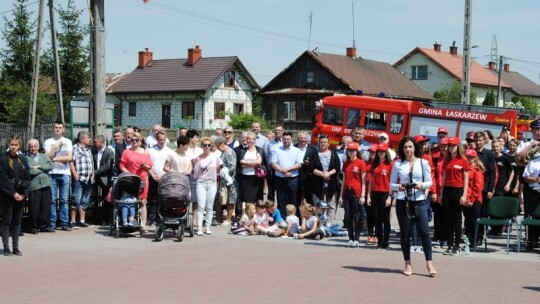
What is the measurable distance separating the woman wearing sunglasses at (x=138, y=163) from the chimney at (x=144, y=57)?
198 feet

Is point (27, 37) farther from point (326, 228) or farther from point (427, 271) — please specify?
point (427, 271)

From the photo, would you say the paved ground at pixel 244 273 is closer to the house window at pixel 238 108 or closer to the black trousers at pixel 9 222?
the black trousers at pixel 9 222

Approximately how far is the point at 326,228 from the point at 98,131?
623 cm

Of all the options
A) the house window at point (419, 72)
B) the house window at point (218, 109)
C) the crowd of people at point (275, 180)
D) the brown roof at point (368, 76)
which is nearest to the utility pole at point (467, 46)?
the crowd of people at point (275, 180)

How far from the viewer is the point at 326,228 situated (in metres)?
16.1

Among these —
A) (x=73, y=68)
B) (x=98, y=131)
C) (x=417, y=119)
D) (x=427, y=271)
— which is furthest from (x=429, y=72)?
(x=427, y=271)

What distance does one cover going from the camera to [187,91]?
2768 inches

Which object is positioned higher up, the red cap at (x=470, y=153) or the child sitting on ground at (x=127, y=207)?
the red cap at (x=470, y=153)

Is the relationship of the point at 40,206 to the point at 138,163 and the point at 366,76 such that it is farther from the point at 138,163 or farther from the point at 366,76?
the point at 366,76

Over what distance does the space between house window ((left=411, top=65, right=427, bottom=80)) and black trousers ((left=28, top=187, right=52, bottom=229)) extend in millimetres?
78035

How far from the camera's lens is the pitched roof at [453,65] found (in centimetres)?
8831

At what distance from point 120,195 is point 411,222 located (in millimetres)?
6051

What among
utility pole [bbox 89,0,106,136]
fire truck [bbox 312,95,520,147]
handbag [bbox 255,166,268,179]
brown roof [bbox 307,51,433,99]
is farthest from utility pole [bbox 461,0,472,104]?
brown roof [bbox 307,51,433,99]

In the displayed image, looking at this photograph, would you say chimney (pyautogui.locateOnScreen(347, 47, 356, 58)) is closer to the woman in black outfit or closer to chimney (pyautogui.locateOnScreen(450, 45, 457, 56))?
chimney (pyautogui.locateOnScreen(450, 45, 457, 56))
